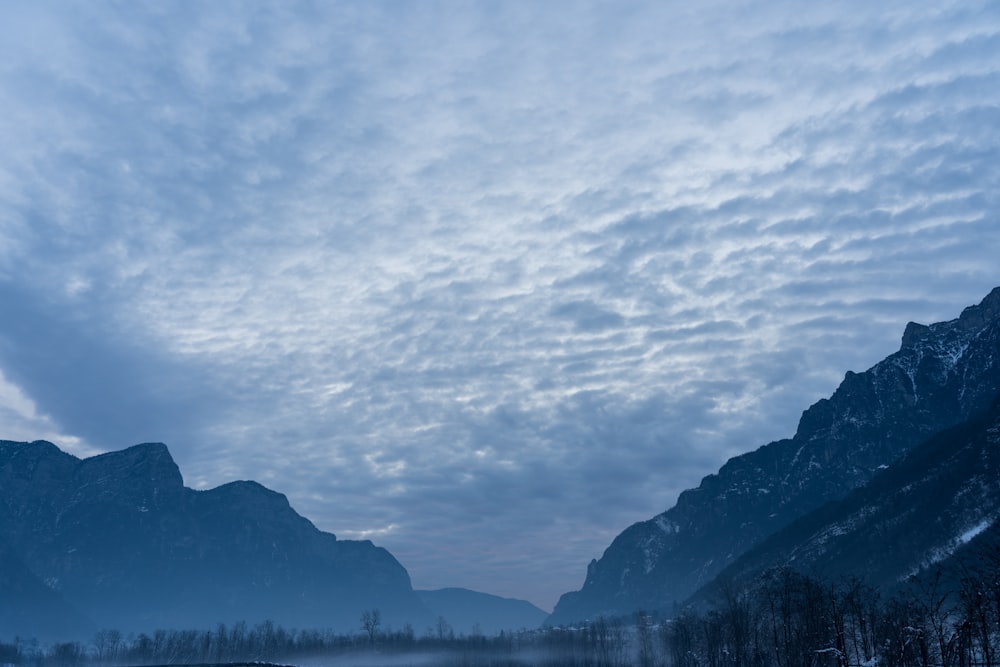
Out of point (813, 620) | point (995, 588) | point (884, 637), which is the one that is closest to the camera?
point (995, 588)

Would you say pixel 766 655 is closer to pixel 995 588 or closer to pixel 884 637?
pixel 884 637

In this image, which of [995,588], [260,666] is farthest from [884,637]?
[260,666]

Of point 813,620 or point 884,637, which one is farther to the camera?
point 813,620

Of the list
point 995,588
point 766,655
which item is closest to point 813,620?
point 766,655

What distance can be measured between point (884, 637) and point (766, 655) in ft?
147

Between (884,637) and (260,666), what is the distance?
120m

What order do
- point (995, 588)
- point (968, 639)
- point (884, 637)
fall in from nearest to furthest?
point (968, 639), point (995, 588), point (884, 637)

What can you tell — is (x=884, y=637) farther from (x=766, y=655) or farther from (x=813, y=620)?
(x=766, y=655)

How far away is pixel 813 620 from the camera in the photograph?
5728 inches

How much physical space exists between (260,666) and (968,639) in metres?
134

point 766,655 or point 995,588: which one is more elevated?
point 995,588

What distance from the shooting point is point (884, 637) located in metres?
136

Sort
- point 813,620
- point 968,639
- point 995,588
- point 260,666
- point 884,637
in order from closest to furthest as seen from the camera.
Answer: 1. point 968,639
2. point 995,588
3. point 884,637
4. point 813,620
5. point 260,666

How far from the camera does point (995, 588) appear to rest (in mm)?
101125
